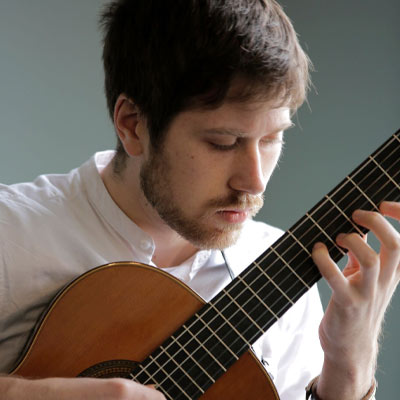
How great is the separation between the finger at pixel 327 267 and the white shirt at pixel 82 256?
29 cm

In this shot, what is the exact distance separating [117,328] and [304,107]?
1.40 metres

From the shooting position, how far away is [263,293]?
3.16 ft

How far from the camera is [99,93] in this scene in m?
1.87

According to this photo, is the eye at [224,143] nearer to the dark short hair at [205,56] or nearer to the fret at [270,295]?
the dark short hair at [205,56]

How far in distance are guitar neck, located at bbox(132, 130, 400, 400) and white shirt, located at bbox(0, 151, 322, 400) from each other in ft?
0.83

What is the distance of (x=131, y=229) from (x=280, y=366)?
1.60 feet

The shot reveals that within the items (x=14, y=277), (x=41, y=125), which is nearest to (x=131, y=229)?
(x=14, y=277)

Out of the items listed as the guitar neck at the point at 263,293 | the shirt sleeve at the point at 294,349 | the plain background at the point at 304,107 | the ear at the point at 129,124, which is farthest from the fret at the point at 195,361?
the plain background at the point at 304,107

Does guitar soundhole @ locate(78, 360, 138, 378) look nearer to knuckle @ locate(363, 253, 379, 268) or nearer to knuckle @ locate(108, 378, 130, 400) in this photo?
knuckle @ locate(108, 378, 130, 400)

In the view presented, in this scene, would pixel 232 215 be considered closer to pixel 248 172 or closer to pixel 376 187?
pixel 248 172

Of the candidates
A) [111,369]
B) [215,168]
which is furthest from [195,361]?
[215,168]

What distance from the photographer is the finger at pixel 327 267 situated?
937mm

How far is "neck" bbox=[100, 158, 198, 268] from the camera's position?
1200mm

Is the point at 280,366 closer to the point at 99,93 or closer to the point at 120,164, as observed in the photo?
the point at 120,164
